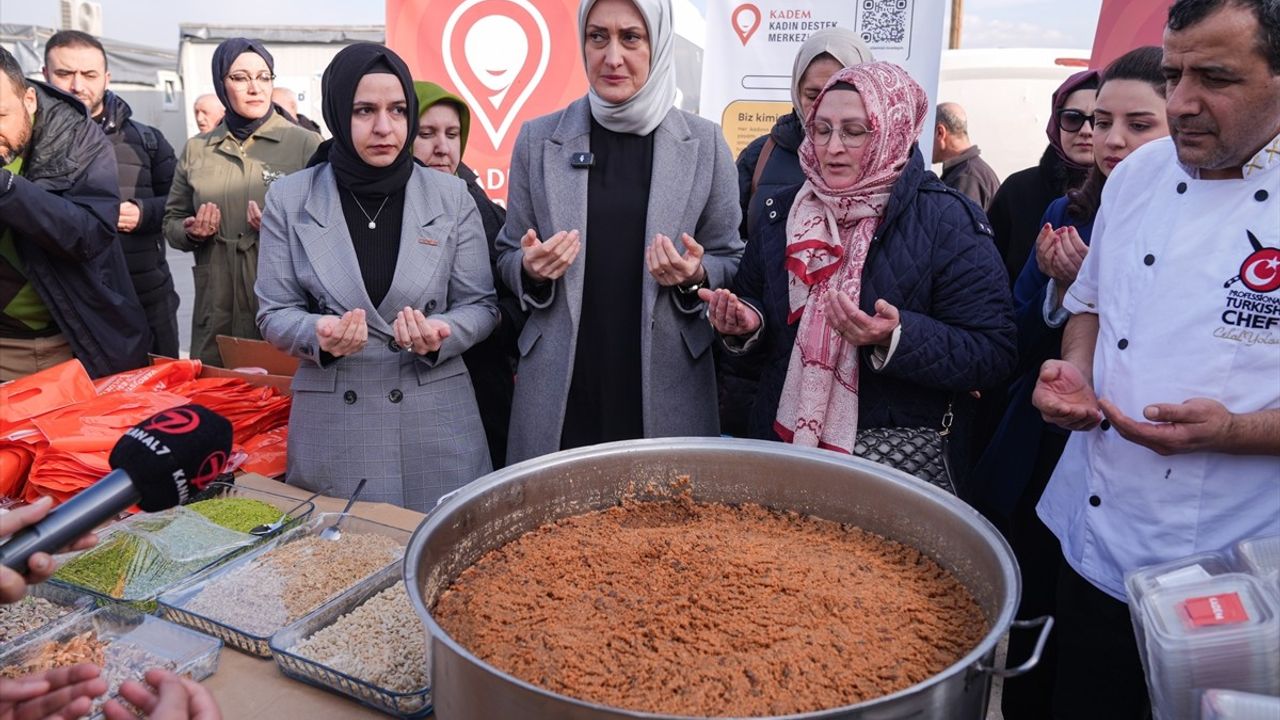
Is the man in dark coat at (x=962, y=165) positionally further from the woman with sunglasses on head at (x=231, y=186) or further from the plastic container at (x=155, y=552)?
the plastic container at (x=155, y=552)

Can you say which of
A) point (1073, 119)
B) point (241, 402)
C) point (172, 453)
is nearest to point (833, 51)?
point (1073, 119)

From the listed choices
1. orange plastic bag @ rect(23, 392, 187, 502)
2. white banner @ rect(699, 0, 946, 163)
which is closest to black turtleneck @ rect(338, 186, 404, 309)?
orange plastic bag @ rect(23, 392, 187, 502)

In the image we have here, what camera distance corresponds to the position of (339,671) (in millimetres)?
1423

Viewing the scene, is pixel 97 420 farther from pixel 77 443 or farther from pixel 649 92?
pixel 649 92

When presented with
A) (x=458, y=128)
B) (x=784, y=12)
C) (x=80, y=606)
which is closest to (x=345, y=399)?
(x=80, y=606)

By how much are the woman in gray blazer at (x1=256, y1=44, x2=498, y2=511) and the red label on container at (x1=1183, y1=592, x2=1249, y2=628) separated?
1782 millimetres

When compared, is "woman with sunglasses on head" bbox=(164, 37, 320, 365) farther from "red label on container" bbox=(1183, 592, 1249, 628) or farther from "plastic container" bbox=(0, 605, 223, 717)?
"red label on container" bbox=(1183, 592, 1249, 628)

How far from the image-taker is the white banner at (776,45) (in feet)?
14.7

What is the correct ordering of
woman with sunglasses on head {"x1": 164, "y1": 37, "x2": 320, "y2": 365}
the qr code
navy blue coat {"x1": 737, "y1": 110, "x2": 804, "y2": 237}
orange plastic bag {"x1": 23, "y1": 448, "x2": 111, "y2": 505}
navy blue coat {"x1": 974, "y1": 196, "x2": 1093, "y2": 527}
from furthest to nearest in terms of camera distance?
the qr code → woman with sunglasses on head {"x1": 164, "y1": 37, "x2": 320, "y2": 365} → navy blue coat {"x1": 737, "y1": 110, "x2": 804, "y2": 237} → navy blue coat {"x1": 974, "y1": 196, "x2": 1093, "y2": 527} → orange plastic bag {"x1": 23, "y1": 448, "x2": 111, "y2": 505}

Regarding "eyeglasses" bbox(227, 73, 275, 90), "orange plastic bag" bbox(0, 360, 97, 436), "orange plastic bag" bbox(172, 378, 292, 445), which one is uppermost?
"eyeglasses" bbox(227, 73, 275, 90)

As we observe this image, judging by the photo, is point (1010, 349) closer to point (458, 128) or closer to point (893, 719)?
point (893, 719)

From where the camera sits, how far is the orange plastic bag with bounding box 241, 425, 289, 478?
2708mm

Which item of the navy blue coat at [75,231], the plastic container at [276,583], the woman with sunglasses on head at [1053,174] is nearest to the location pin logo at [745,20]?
the woman with sunglasses on head at [1053,174]

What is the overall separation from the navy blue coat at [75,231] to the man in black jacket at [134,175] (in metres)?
1.01
